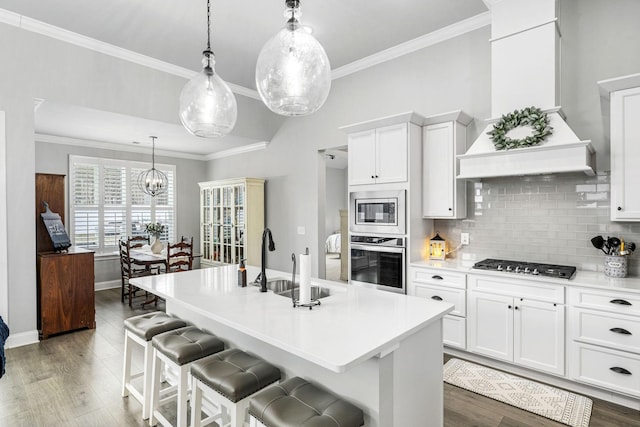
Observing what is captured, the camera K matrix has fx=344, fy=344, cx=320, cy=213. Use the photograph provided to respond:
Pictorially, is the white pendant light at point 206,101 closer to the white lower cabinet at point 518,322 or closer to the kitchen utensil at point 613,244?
the white lower cabinet at point 518,322

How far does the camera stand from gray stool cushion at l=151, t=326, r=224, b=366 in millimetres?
1981

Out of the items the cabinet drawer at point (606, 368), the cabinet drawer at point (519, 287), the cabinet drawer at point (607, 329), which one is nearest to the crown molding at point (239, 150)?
the cabinet drawer at point (519, 287)

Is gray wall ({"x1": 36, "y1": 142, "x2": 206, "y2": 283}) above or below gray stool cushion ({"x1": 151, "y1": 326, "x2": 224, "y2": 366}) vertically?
above

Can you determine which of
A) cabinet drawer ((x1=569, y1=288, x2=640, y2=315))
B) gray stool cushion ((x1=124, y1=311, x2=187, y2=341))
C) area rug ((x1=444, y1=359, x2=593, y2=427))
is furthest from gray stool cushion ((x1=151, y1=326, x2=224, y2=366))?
cabinet drawer ((x1=569, y1=288, x2=640, y2=315))

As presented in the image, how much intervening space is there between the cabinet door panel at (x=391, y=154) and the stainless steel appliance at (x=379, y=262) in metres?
0.64

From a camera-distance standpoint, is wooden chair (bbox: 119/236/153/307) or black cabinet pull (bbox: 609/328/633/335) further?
wooden chair (bbox: 119/236/153/307)

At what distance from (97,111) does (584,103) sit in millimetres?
4901

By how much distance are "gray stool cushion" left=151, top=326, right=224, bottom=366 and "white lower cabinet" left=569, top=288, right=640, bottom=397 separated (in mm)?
2531

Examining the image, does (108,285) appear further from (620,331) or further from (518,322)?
(620,331)

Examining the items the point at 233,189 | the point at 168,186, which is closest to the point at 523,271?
the point at 233,189

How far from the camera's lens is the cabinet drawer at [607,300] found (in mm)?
2299

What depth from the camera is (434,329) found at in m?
1.92

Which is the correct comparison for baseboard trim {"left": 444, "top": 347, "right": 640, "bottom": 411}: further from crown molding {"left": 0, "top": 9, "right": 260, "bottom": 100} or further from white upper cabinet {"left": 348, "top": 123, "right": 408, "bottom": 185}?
crown molding {"left": 0, "top": 9, "right": 260, "bottom": 100}

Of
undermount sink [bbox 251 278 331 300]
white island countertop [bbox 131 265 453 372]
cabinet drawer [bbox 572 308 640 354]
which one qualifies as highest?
white island countertop [bbox 131 265 453 372]
